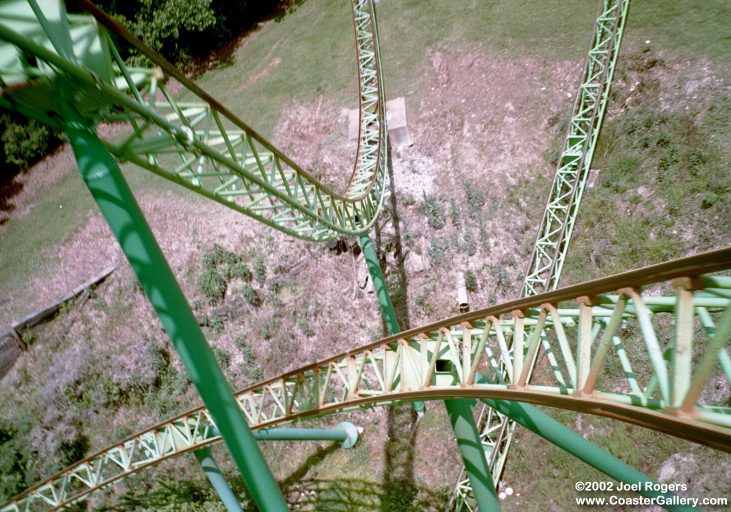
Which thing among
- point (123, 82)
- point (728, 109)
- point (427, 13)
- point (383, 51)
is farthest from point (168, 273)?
point (427, 13)

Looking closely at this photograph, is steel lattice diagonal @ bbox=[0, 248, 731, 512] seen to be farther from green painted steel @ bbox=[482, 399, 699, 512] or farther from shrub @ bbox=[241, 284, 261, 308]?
shrub @ bbox=[241, 284, 261, 308]

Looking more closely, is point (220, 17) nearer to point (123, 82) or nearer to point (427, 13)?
point (427, 13)

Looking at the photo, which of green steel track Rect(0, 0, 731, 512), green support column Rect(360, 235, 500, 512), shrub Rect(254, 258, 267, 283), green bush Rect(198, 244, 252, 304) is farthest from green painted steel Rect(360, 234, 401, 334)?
green bush Rect(198, 244, 252, 304)

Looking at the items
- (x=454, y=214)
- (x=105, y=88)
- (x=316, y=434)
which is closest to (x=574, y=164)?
(x=454, y=214)

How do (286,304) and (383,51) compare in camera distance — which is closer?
(286,304)

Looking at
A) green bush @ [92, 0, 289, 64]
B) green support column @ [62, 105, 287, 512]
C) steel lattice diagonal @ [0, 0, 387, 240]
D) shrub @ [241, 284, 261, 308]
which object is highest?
green bush @ [92, 0, 289, 64]

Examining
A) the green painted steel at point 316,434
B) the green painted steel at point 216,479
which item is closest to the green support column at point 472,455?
the green painted steel at point 316,434
